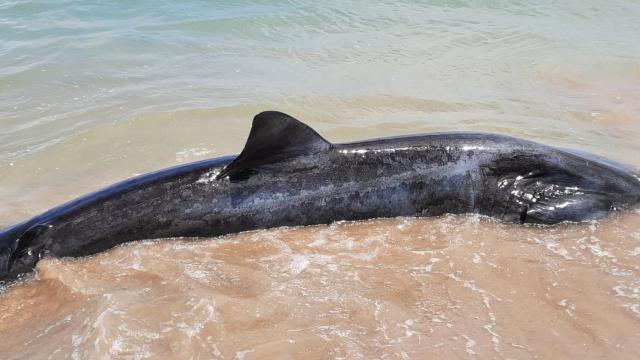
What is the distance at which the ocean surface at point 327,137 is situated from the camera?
3045 mm

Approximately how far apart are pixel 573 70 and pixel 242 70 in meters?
4.62

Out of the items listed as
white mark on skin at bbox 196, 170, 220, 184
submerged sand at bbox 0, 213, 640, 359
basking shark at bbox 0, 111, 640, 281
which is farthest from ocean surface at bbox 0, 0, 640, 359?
white mark on skin at bbox 196, 170, 220, 184

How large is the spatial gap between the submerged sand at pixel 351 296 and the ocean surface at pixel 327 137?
1 centimetres

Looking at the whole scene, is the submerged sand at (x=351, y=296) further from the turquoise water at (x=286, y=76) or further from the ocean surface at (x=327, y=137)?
the turquoise water at (x=286, y=76)

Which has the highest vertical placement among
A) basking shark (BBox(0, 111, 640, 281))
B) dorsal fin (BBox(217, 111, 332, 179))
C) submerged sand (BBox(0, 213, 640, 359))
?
dorsal fin (BBox(217, 111, 332, 179))

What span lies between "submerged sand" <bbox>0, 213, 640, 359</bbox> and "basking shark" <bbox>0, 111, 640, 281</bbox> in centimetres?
10

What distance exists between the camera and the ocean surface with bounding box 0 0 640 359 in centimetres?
304

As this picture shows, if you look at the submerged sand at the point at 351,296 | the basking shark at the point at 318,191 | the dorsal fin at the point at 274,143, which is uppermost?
the dorsal fin at the point at 274,143

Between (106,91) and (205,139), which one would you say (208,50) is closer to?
(106,91)

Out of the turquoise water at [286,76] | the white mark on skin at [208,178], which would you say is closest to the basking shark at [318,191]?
the white mark on skin at [208,178]

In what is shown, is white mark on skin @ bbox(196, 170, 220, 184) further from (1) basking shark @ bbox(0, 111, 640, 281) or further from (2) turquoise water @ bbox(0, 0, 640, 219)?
(2) turquoise water @ bbox(0, 0, 640, 219)

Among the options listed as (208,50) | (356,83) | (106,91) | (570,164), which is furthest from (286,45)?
(570,164)

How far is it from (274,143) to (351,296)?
1216mm

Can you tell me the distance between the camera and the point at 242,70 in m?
8.42
